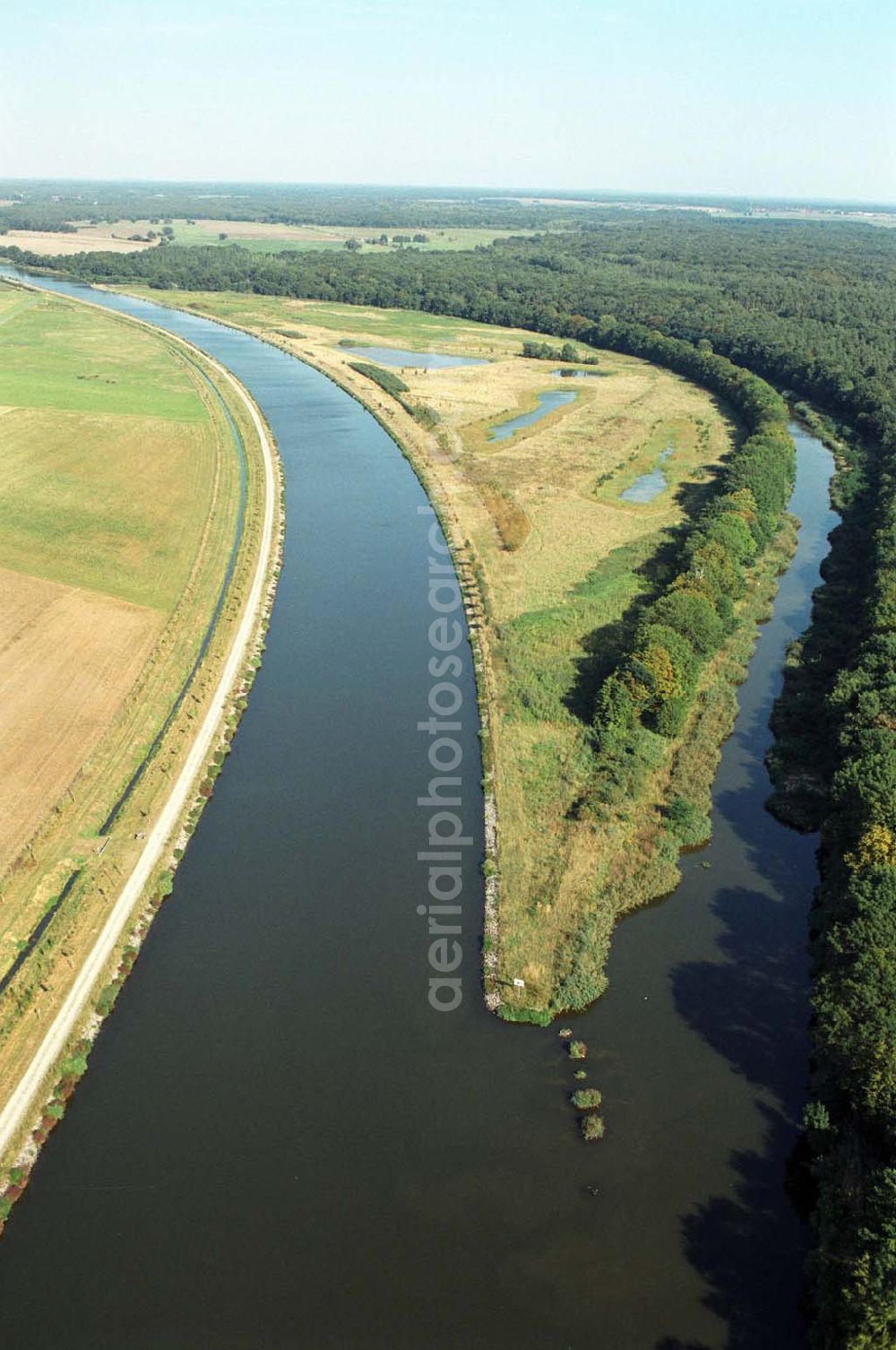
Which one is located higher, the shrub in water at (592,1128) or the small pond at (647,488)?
the small pond at (647,488)

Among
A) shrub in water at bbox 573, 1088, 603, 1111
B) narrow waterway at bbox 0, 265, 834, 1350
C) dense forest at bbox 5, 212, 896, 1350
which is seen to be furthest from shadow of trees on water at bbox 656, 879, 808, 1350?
shrub in water at bbox 573, 1088, 603, 1111

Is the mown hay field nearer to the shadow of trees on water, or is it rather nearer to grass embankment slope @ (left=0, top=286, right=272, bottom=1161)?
grass embankment slope @ (left=0, top=286, right=272, bottom=1161)

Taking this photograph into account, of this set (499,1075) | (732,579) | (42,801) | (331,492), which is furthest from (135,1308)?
(331,492)

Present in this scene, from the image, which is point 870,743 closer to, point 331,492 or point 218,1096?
point 218,1096

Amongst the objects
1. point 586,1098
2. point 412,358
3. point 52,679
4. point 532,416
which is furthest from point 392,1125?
point 412,358

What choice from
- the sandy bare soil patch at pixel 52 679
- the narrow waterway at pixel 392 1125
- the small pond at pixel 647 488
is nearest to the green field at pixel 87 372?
the sandy bare soil patch at pixel 52 679

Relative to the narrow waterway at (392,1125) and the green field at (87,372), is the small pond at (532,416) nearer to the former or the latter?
the green field at (87,372)

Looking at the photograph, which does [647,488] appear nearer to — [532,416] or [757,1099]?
[532,416]
